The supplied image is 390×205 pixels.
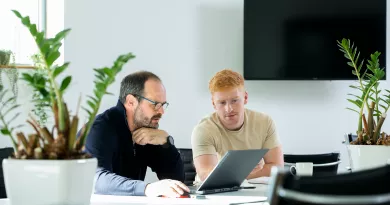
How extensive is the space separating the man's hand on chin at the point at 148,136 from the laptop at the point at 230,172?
1.73ft

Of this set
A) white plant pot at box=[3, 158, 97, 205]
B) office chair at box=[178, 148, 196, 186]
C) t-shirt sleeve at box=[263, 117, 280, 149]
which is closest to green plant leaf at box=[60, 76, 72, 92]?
white plant pot at box=[3, 158, 97, 205]

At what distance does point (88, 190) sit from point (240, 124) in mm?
2080

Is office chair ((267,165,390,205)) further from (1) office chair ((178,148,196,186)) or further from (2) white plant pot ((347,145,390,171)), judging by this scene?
(1) office chair ((178,148,196,186))

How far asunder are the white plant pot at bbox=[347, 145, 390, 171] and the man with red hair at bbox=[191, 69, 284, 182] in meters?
0.97

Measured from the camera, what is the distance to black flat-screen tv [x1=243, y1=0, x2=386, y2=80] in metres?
5.51

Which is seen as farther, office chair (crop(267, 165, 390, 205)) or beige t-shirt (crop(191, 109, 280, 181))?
beige t-shirt (crop(191, 109, 280, 181))

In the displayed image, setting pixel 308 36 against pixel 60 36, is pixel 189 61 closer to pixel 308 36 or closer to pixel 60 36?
pixel 308 36

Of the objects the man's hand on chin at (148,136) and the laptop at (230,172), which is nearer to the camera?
the laptop at (230,172)

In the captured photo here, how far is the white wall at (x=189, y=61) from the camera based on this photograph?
217 inches

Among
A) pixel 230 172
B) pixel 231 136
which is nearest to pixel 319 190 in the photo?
pixel 230 172

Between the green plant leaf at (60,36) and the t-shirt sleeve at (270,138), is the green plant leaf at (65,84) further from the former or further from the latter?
the t-shirt sleeve at (270,138)

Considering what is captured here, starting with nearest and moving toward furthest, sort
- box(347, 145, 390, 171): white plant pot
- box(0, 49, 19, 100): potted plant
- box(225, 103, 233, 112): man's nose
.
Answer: box(347, 145, 390, 171): white plant pot
box(225, 103, 233, 112): man's nose
box(0, 49, 19, 100): potted plant

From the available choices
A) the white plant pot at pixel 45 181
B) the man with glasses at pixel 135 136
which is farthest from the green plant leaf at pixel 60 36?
the man with glasses at pixel 135 136

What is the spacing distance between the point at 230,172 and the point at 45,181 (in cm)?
116
